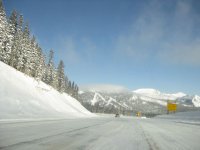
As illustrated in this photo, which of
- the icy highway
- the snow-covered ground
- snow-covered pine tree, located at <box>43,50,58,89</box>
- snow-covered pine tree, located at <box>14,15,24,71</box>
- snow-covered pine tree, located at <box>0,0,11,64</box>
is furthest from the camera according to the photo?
snow-covered pine tree, located at <box>43,50,58,89</box>

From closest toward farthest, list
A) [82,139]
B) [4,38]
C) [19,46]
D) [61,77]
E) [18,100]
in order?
[82,139], [18,100], [4,38], [19,46], [61,77]

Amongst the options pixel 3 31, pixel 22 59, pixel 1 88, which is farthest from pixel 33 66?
pixel 1 88

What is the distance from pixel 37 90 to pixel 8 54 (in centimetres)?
1146

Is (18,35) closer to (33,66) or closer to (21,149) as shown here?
(33,66)

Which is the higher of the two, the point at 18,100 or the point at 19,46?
the point at 19,46

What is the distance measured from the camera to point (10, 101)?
4238 cm

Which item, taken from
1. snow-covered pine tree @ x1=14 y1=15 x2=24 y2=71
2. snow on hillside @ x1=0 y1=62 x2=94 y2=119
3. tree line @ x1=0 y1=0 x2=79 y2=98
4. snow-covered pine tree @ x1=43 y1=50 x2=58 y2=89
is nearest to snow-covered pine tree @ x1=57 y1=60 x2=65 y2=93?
snow-covered pine tree @ x1=43 y1=50 x2=58 y2=89

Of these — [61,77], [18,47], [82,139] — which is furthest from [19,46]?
[82,139]

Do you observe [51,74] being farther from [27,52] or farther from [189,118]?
[189,118]

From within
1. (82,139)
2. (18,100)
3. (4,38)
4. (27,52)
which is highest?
(27,52)

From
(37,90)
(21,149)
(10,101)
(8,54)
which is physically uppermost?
(8,54)

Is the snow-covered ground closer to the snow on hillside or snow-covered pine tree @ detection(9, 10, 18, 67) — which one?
the snow on hillside

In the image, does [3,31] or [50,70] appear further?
[50,70]

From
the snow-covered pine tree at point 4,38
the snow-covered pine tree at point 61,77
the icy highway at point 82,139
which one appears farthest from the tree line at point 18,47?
the icy highway at point 82,139
